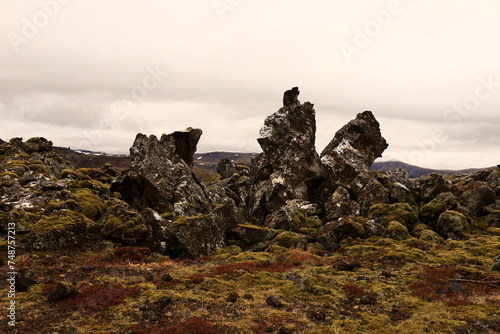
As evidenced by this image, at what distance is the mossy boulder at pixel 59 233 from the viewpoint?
2656cm

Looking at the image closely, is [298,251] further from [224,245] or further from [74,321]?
[74,321]

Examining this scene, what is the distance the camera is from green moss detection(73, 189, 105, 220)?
38156mm

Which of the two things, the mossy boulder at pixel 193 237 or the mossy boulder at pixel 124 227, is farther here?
the mossy boulder at pixel 193 237

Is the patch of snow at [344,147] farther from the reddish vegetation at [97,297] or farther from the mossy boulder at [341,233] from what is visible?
the reddish vegetation at [97,297]

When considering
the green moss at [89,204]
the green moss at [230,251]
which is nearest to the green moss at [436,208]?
the green moss at [230,251]

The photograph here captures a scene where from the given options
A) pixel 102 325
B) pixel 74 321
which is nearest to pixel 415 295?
pixel 102 325

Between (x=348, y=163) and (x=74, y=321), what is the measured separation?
49937mm

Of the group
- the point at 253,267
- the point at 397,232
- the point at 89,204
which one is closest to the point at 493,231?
the point at 397,232

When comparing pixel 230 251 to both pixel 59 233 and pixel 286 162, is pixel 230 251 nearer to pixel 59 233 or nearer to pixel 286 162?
pixel 59 233

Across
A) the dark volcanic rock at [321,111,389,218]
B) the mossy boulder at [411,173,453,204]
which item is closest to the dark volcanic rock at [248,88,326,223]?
the dark volcanic rock at [321,111,389,218]

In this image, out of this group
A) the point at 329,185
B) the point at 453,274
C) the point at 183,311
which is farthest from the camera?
the point at 329,185

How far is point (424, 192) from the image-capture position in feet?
162

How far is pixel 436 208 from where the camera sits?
42.3 m

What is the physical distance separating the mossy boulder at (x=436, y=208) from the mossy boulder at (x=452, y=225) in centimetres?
222
